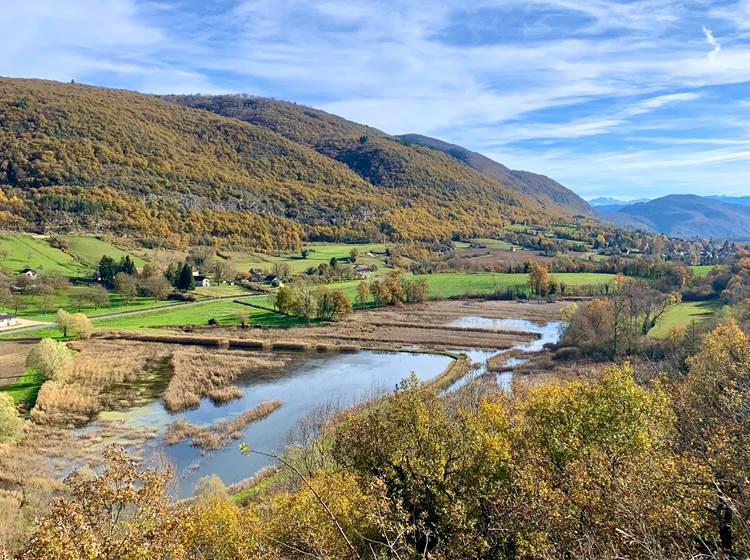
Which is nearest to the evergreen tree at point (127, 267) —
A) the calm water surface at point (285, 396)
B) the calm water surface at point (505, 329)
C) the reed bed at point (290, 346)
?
the reed bed at point (290, 346)

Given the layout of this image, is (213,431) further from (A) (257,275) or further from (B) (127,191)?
(B) (127,191)

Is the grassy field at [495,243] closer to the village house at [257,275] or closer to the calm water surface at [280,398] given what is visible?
the village house at [257,275]

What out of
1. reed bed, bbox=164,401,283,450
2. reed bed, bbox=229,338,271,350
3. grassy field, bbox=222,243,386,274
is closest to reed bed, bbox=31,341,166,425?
reed bed, bbox=164,401,283,450

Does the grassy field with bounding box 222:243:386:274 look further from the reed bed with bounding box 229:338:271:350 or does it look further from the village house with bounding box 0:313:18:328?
the village house with bounding box 0:313:18:328

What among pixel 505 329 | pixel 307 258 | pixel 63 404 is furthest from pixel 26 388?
pixel 307 258

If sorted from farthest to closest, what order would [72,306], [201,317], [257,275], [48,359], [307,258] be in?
[307,258] < [257,275] < [201,317] < [72,306] < [48,359]

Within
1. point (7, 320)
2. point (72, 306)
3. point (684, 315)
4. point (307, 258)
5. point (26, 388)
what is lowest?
point (26, 388)
